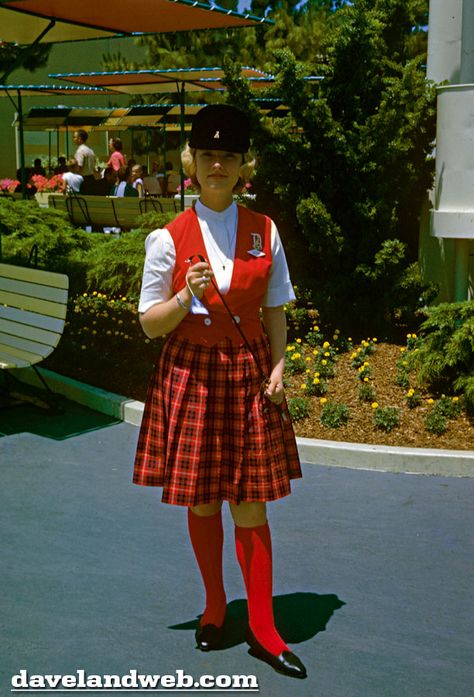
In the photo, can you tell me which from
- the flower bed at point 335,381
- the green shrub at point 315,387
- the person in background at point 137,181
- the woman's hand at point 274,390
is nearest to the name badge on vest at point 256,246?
the woman's hand at point 274,390

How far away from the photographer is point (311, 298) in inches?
340

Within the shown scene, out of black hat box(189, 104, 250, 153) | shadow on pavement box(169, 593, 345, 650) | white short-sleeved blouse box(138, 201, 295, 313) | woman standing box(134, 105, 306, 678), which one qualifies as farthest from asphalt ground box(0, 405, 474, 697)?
black hat box(189, 104, 250, 153)

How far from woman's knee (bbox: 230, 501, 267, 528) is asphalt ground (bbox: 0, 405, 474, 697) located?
0.51 meters

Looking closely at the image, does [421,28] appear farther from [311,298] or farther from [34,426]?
[34,426]

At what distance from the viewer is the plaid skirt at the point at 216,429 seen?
140 inches

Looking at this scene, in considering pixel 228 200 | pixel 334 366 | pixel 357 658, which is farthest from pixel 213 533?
pixel 334 366

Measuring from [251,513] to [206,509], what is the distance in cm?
19

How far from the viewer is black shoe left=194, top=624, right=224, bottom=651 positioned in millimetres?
3731

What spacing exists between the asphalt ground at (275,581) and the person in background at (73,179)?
1401 centimetres

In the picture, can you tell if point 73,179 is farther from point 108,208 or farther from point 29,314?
point 29,314

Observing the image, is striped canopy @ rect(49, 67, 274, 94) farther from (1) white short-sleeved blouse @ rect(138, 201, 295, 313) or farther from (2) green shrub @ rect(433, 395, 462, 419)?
(1) white short-sleeved blouse @ rect(138, 201, 295, 313)

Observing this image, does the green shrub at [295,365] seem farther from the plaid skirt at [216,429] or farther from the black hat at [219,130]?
the black hat at [219,130]

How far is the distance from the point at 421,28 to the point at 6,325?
1714cm

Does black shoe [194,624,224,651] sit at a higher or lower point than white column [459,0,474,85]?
lower
